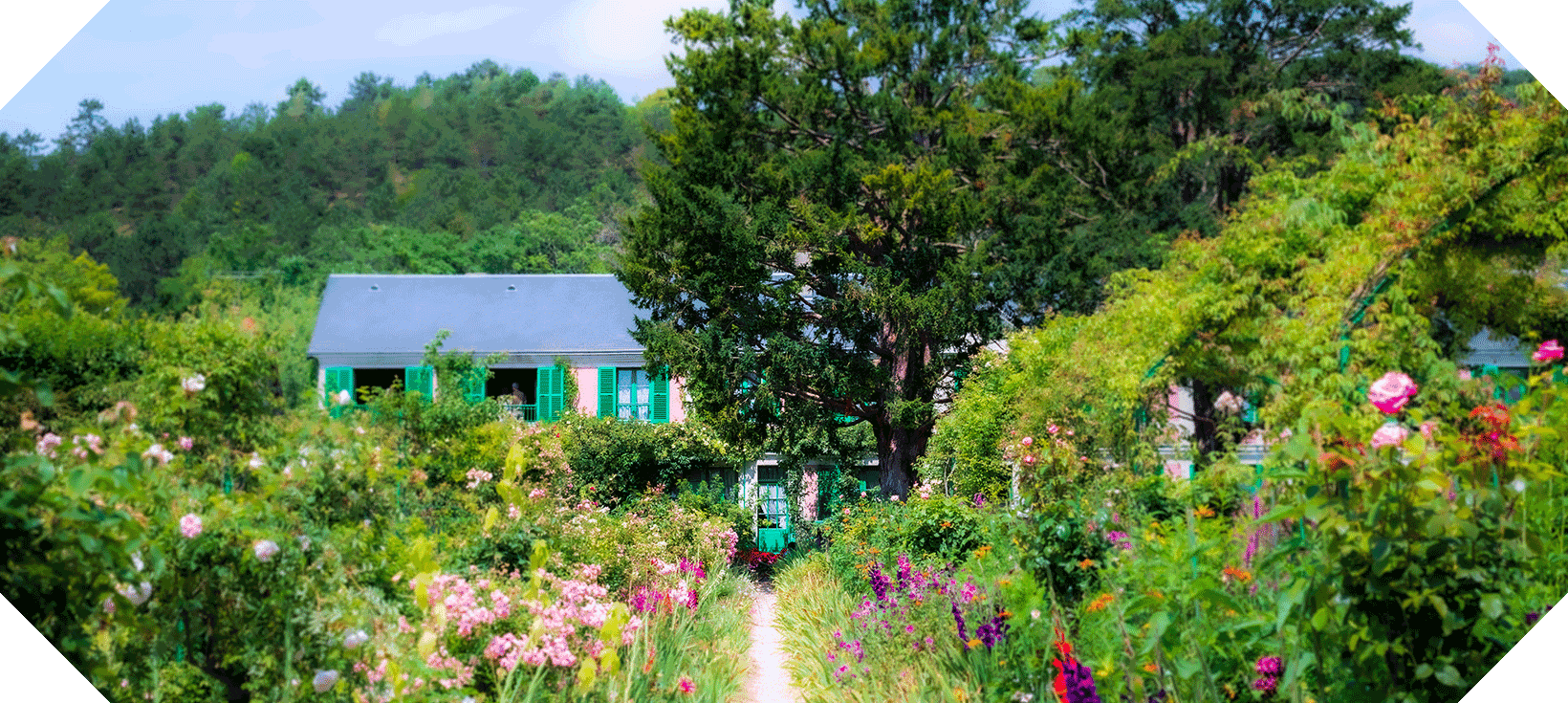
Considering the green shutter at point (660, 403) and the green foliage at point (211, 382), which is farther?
the green shutter at point (660, 403)

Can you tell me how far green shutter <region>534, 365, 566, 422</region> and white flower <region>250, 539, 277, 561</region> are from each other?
11.7 metres

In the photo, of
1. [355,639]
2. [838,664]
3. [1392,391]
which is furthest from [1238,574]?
→ [355,639]

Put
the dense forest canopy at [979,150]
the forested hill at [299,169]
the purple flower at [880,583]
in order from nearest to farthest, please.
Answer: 1. the forested hill at [299,169]
2. the purple flower at [880,583]
3. the dense forest canopy at [979,150]

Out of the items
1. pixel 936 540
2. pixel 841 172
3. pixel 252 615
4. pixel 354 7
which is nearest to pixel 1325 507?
pixel 252 615

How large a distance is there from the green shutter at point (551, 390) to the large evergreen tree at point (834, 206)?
407 centimetres

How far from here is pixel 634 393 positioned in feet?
52.9

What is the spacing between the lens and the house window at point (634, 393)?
628 inches

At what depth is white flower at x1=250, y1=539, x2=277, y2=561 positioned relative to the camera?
10.9ft

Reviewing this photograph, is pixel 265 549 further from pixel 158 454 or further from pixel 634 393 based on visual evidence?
pixel 634 393

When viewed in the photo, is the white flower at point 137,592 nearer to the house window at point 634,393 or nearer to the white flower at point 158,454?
the white flower at point 158,454

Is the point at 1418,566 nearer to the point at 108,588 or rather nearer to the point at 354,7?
the point at 108,588

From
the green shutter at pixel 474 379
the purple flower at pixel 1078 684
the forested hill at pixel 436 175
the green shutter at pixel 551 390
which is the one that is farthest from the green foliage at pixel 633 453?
the purple flower at pixel 1078 684

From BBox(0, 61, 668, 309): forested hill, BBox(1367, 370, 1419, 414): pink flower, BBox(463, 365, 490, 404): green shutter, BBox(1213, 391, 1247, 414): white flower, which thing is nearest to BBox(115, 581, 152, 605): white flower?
BBox(0, 61, 668, 309): forested hill

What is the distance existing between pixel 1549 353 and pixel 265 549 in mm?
4375
